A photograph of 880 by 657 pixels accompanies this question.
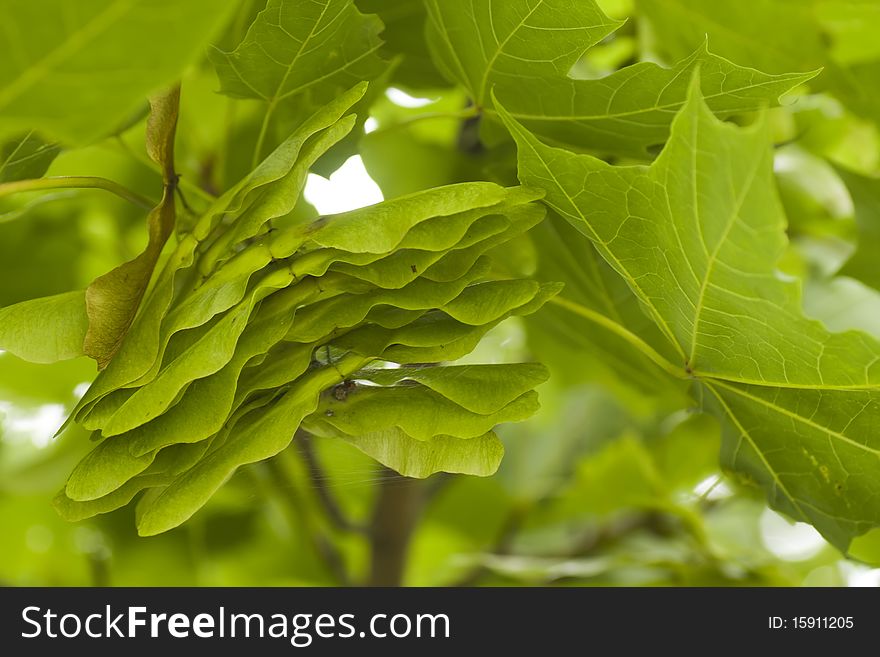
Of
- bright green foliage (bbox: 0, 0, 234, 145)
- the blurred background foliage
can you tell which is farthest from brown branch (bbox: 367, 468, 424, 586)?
bright green foliage (bbox: 0, 0, 234, 145)

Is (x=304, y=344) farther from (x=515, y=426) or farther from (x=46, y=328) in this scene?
(x=515, y=426)

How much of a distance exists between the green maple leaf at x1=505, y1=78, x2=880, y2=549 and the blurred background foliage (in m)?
0.05

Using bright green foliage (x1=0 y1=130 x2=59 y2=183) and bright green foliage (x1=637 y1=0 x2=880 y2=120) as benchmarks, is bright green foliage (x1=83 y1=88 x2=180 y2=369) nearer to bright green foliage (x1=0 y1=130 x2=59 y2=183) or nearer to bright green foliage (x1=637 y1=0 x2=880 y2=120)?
bright green foliage (x1=0 y1=130 x2=59 y2=183)

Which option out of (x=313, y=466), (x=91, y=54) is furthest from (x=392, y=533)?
(x=91, y=54)

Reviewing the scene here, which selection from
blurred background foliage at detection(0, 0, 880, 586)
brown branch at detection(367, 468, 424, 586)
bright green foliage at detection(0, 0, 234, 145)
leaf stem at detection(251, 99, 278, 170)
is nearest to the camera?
bright green foliage at detection(0, 0, 234, 145)

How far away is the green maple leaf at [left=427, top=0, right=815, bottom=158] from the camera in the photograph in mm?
243

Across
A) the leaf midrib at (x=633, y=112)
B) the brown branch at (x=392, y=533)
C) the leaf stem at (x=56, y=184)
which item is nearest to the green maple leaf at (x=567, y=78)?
the leaf midrib at (x=633, y=112)

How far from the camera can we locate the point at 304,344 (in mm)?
231

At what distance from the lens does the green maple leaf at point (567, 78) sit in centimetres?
24

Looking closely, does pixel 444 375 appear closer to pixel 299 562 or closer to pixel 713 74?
pixel 713 74

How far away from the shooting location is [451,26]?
27 centimetres

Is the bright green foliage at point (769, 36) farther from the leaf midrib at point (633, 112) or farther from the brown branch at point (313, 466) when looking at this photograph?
the brown branch at point (313, 466)

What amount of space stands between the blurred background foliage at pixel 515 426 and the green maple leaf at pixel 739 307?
5 cm

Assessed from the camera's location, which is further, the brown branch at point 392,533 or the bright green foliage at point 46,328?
the brown branch at point 392,533
